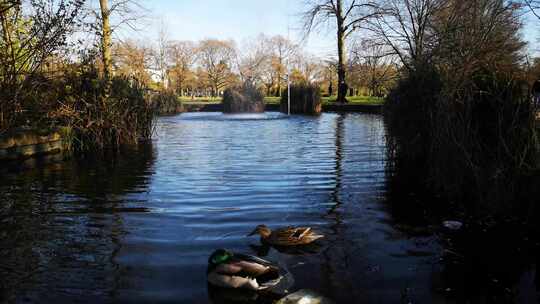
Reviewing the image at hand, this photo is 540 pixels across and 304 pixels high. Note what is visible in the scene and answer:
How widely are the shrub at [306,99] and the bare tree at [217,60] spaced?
147ft

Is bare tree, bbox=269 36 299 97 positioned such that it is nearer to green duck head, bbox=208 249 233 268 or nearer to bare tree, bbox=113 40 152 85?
bare tree, bbox=113 40 152 85

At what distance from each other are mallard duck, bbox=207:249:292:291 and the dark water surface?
147 millimetres

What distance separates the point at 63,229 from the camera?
543 centimetres

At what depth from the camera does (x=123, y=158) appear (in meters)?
11.5

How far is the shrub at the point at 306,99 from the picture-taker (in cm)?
3341

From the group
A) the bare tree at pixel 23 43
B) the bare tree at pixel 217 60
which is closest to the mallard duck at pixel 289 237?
the bare tree at pixel 23 43

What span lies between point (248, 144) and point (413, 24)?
18829mm

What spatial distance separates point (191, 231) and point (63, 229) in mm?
1523

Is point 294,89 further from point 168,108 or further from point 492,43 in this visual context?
point 492,43

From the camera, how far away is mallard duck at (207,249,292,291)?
12.1ft

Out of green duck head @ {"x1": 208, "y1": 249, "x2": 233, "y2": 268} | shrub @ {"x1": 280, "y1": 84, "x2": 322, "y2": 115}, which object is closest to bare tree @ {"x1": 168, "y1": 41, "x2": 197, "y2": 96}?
shrub @ {"x1": 280, "y1": 84, "x2": 322, "y2": 115}

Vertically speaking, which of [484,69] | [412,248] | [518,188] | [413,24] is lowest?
[412,248]

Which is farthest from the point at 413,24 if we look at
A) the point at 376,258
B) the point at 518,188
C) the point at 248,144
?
the point at 376,258

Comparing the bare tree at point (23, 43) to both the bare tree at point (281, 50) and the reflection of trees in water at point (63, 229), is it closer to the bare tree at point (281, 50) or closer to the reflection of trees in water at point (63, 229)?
the reflection of trees in water at point (63, 229)
